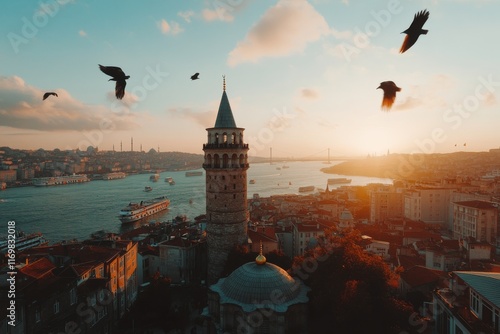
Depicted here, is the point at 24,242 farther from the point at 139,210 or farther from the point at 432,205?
the point at 432,205

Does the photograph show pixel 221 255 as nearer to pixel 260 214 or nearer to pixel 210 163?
pixel 210 163

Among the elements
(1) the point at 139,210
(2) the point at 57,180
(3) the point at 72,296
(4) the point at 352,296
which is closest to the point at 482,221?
(4) the point at 352,296

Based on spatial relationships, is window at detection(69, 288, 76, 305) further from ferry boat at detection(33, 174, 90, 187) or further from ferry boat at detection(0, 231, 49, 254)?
ferry boat at detection(33, 174, 90, 187)

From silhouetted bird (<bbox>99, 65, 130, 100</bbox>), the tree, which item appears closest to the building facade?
the tree

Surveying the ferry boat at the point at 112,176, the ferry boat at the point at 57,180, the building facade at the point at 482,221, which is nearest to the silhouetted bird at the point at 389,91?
the building facade at the point at 482,221

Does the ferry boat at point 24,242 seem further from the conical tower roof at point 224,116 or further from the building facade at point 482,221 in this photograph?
the building facade at point 482,221
